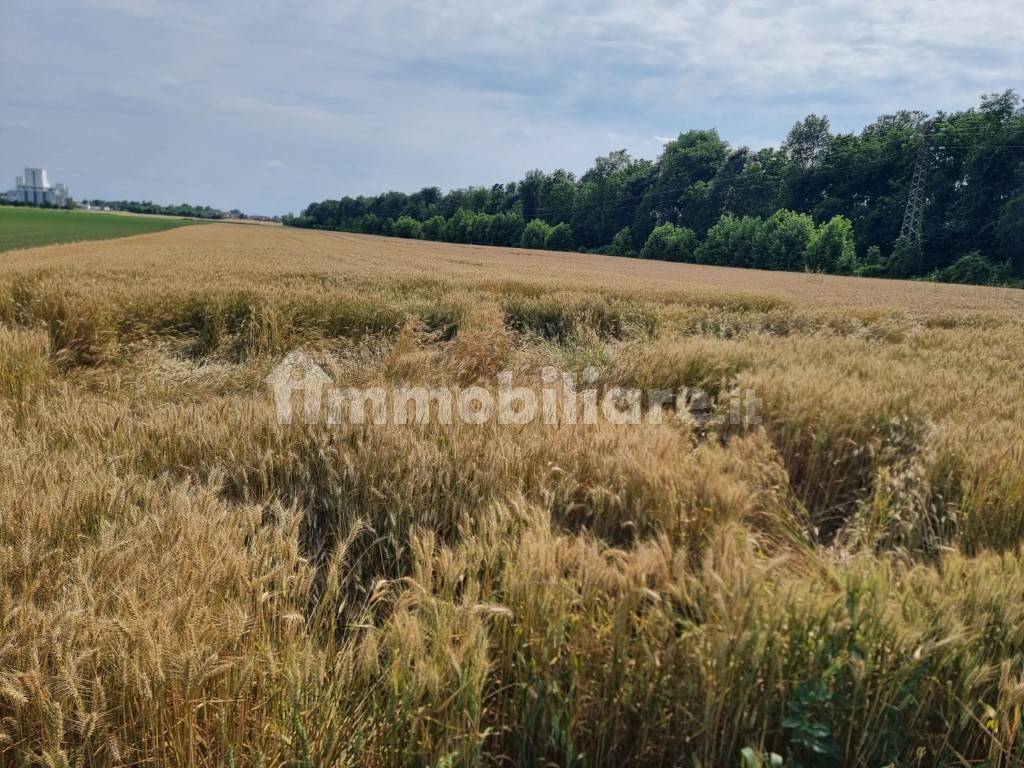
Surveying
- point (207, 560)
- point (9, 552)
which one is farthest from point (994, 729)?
point (9, 552)

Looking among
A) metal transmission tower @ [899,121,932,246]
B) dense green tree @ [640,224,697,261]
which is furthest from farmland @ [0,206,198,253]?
metal transmission tower @ [899,121,932,246]

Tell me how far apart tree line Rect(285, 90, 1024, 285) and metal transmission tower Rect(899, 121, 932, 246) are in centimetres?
47

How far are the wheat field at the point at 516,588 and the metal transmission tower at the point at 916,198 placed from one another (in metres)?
63.1

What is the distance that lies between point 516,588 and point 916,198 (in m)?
69.6

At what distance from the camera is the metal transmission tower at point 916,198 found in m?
54.2

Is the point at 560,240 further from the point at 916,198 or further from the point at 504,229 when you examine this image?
the point at 916,198

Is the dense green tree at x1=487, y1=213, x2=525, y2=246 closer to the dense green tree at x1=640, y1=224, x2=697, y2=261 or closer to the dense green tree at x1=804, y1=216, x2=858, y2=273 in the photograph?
the dense green tree at x1=640, y1=224, x2=697, y2=261

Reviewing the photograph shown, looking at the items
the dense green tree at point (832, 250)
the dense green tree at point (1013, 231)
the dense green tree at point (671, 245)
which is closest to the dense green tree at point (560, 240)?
the dense green tree at point (671, 245)

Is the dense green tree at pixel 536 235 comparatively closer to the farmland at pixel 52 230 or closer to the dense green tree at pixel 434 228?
the dense green tree at pixel 434 228

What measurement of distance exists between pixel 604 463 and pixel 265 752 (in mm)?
1811

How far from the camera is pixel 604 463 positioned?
275 centimetres

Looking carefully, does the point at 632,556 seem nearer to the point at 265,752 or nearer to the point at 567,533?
the point at 567,533

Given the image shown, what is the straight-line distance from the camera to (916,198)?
5528 centimetres

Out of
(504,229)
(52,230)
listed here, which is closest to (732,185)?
(504,229)
